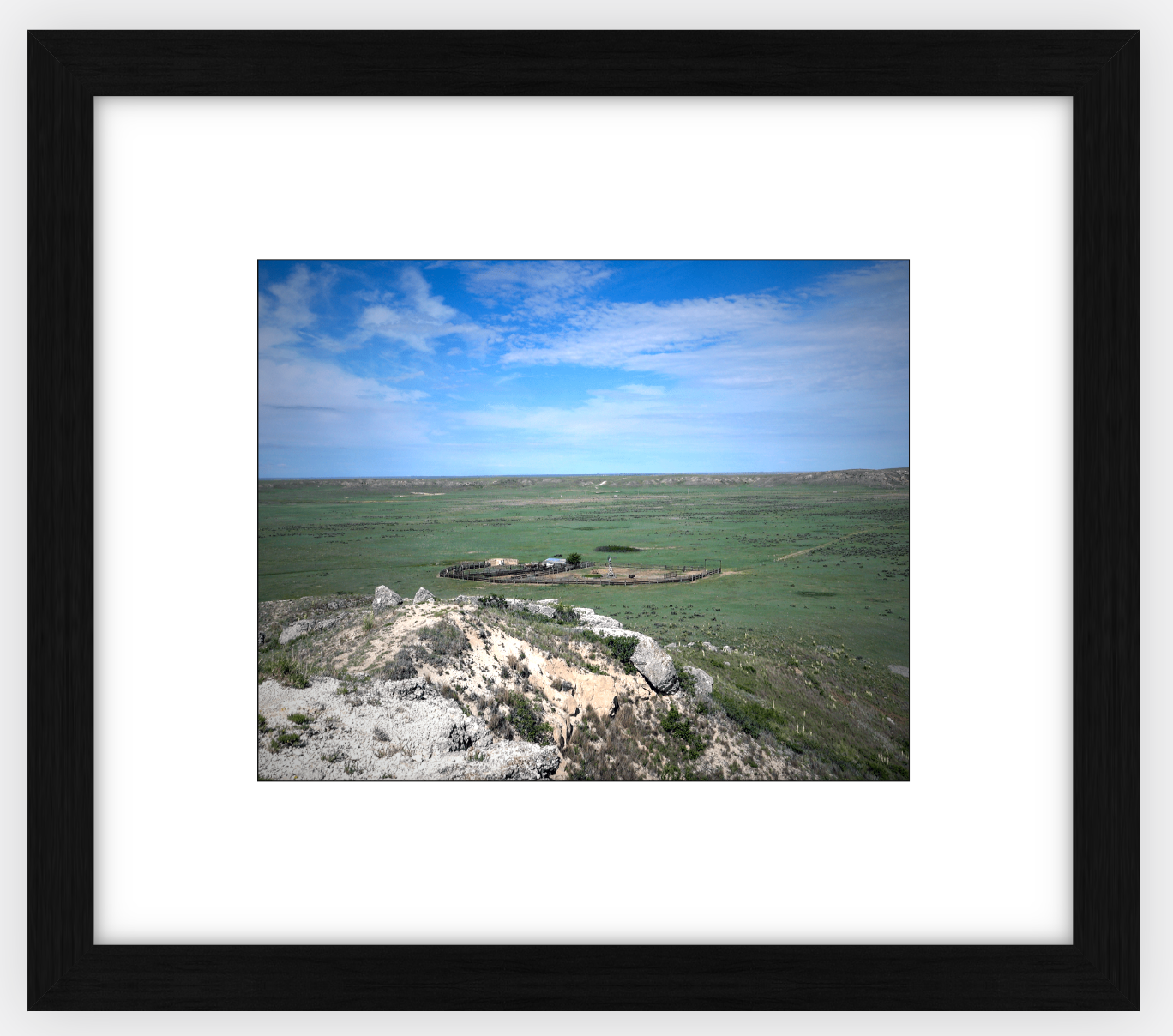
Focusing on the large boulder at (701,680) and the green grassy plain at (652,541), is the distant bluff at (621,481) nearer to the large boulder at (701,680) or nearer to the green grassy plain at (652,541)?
the green grassy plain at (652,541)

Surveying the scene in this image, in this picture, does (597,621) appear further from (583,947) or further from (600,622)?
(583,947)

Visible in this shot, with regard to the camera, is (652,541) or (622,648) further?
(652,541)

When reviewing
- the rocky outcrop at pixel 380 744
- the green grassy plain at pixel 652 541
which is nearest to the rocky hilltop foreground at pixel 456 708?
the rocky outcrop at pixel 380 744

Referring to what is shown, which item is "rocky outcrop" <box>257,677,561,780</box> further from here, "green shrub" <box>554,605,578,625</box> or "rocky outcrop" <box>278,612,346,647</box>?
"green shrub" <box>554,605,578,625</box>

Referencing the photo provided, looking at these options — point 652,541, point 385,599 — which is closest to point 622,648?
point 652,541

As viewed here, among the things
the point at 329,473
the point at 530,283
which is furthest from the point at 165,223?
the point at 530,283

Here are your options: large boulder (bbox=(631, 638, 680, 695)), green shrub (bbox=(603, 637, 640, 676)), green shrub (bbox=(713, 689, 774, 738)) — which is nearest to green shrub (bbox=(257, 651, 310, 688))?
green shrub (bbox=(603, 637, 640, 676))
